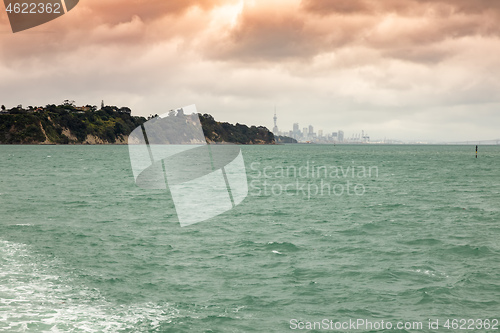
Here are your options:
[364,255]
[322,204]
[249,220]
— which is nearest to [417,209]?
[322,204]

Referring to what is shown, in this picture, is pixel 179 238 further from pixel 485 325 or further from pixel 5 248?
pixel 485 325

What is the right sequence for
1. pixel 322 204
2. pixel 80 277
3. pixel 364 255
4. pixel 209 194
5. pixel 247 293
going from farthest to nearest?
pixel 209 194
pixel 322 204
pixel 364 255
pixel 80 277
pixel 247 293

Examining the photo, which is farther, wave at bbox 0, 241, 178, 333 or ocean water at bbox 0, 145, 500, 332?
ocean water at bbox 0, 145, 500, 332

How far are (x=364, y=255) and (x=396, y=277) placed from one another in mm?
3829

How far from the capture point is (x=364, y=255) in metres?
22.3

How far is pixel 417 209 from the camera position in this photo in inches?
1558

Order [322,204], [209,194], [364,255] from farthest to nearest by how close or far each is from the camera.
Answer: [209,194] → [322,204] → [364,255]

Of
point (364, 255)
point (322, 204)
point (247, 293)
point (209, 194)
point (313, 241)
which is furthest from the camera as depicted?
point (209, 194)

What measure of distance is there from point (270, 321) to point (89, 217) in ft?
74.8

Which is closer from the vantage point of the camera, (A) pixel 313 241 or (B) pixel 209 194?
(A) pixel 313 241

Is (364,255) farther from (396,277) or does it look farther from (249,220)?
(249,220)

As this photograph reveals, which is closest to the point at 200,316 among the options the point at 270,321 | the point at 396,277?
the point at 270,321

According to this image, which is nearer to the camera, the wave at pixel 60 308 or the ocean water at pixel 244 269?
the wave at pixel 60 308

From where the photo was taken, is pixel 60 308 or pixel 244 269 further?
pixel 244 269
